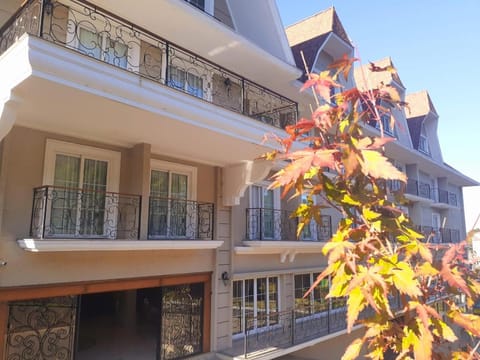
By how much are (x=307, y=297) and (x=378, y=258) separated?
35.9 feet

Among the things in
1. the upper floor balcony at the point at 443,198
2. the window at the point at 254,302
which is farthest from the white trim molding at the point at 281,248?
the upper floor balcony at the point at 443,198

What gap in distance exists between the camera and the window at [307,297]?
11.4m

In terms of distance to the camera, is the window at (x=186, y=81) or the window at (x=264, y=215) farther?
the window at (x=264, y=215)

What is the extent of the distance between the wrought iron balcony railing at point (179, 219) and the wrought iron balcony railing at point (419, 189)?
46.5 feet

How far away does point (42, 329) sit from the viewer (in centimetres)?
633

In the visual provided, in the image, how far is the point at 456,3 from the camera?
596cm

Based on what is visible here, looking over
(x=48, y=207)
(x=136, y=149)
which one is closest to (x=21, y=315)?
(x=48, y=207)

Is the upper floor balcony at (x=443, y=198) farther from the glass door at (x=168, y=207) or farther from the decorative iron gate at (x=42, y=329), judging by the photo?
the decorative iron gate at (x=42, y=329)

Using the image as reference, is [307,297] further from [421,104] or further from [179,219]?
[421,104]

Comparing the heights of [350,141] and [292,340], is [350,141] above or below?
above

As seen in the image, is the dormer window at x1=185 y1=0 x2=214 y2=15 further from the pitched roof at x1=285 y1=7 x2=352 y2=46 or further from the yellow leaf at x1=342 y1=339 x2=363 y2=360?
the yellow leaf at x1=342 y1=339 x2=363 y2=360

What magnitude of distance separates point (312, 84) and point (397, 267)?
1.22 meters

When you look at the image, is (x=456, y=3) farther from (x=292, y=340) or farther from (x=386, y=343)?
(x=292, y=340)

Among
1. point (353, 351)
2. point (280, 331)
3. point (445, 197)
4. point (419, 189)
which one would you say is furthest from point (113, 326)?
point (445, 197)
